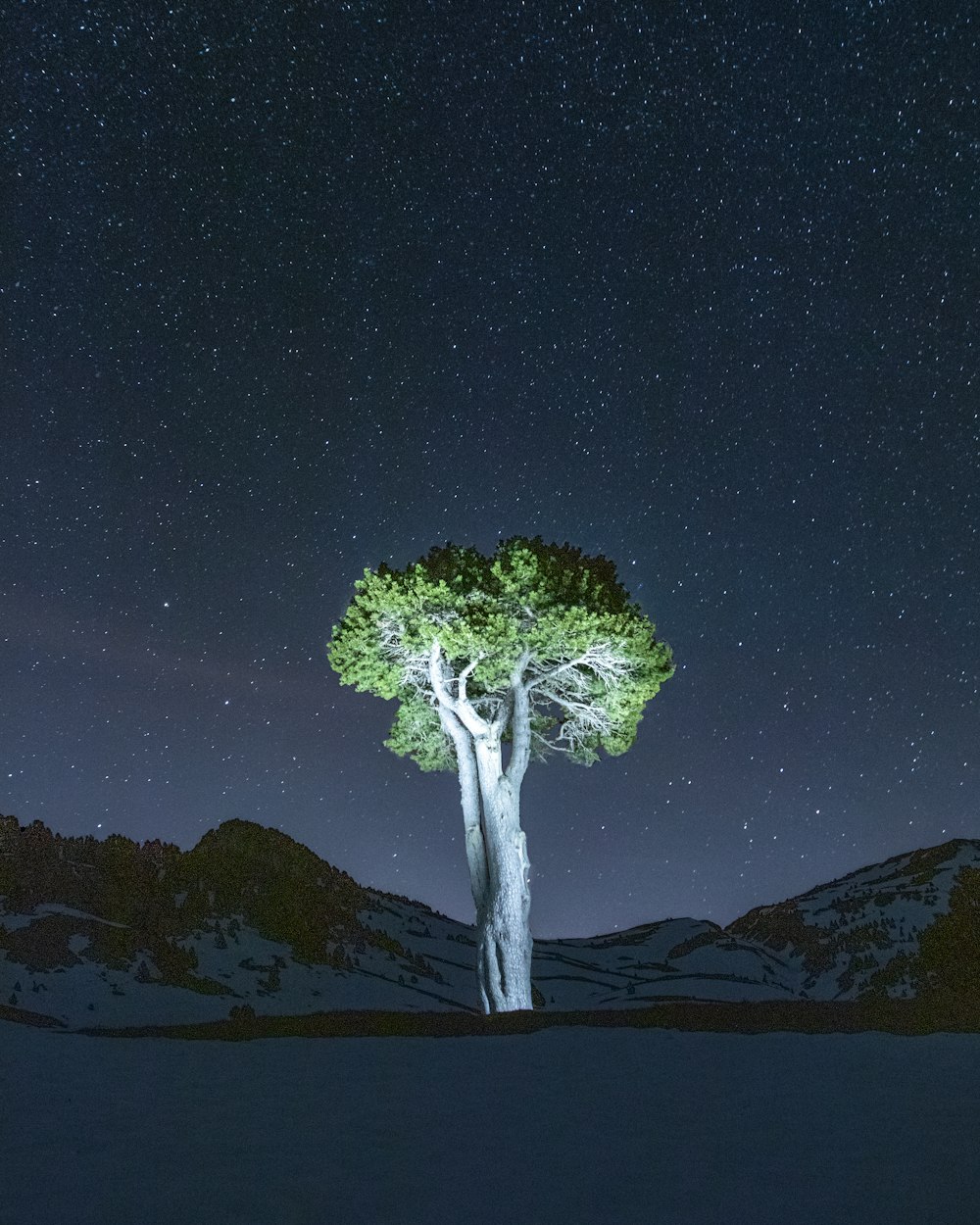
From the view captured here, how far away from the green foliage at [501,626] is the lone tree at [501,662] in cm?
3

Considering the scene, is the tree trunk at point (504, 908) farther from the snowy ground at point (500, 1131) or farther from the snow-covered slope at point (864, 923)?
the snow-covered slope at point (864, 923)

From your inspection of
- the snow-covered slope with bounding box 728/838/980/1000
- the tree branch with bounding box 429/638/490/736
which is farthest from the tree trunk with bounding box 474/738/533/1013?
the snow-covered slope with bounding box 728/838/980/1000

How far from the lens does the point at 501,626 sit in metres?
19.4

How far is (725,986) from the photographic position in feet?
173

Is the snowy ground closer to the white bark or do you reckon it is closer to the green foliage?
the white bark

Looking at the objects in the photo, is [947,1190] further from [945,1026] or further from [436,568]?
[436,568]

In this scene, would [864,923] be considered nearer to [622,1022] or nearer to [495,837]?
[495,837]

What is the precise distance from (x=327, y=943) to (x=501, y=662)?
1354 inches

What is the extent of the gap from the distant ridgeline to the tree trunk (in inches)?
326

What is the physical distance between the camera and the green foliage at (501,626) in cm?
1969

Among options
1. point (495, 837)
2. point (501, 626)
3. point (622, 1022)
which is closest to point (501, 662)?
point (501, 626)

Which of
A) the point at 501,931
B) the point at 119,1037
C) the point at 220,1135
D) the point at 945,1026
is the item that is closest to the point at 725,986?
the point at 501,931

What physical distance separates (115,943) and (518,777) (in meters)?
23.6

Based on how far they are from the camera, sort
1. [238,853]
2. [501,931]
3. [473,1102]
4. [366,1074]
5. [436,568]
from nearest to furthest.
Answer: [473,1102] < [366,1074] < [501,931] < [436,568] < [238,853]
